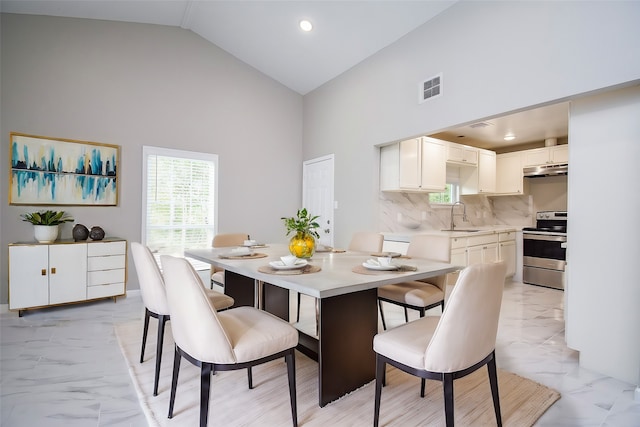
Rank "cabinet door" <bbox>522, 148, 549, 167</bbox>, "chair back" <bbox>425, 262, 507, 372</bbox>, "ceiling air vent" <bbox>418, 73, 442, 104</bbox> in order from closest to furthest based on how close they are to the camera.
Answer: "chair back" <bbox>425, 262, 507, 372</bbox> → "ceiling air vent" <bbox>418, 73, 442, 104</bbox> → "cabinet door" <bbox>522, 148, 549, 167</bbox>

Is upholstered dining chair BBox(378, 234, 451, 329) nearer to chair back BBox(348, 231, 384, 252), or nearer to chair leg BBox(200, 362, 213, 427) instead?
chair back BBox(348, 231, 384, 252)

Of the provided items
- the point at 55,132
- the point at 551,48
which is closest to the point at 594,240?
the point at 551,48

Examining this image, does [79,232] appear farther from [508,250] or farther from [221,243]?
[508,250]

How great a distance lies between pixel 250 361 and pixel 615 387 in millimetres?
2350

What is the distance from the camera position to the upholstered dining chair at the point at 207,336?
54.3 inches

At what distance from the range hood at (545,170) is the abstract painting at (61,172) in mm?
6037

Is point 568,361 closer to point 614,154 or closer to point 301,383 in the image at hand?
point 614,154

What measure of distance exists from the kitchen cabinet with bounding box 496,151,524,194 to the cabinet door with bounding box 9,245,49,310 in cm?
648

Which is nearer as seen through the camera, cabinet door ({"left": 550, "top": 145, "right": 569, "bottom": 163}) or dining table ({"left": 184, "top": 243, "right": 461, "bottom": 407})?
dining table ({"left": 184, "top": 243, "right": 461, "bottom": 407})

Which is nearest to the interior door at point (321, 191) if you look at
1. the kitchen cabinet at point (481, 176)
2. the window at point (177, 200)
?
the window at point (177, 200)

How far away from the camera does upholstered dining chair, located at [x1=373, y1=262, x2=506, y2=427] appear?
1287 millimetres

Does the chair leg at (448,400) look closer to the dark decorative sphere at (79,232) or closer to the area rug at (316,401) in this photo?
the area rug at (316,401)

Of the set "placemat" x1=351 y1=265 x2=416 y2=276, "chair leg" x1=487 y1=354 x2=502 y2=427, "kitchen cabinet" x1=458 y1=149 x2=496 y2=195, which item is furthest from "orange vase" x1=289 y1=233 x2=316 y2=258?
"kitchen cabinet" x1=458 y1=149 x2=496 y2=195

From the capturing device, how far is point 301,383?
2.04m
